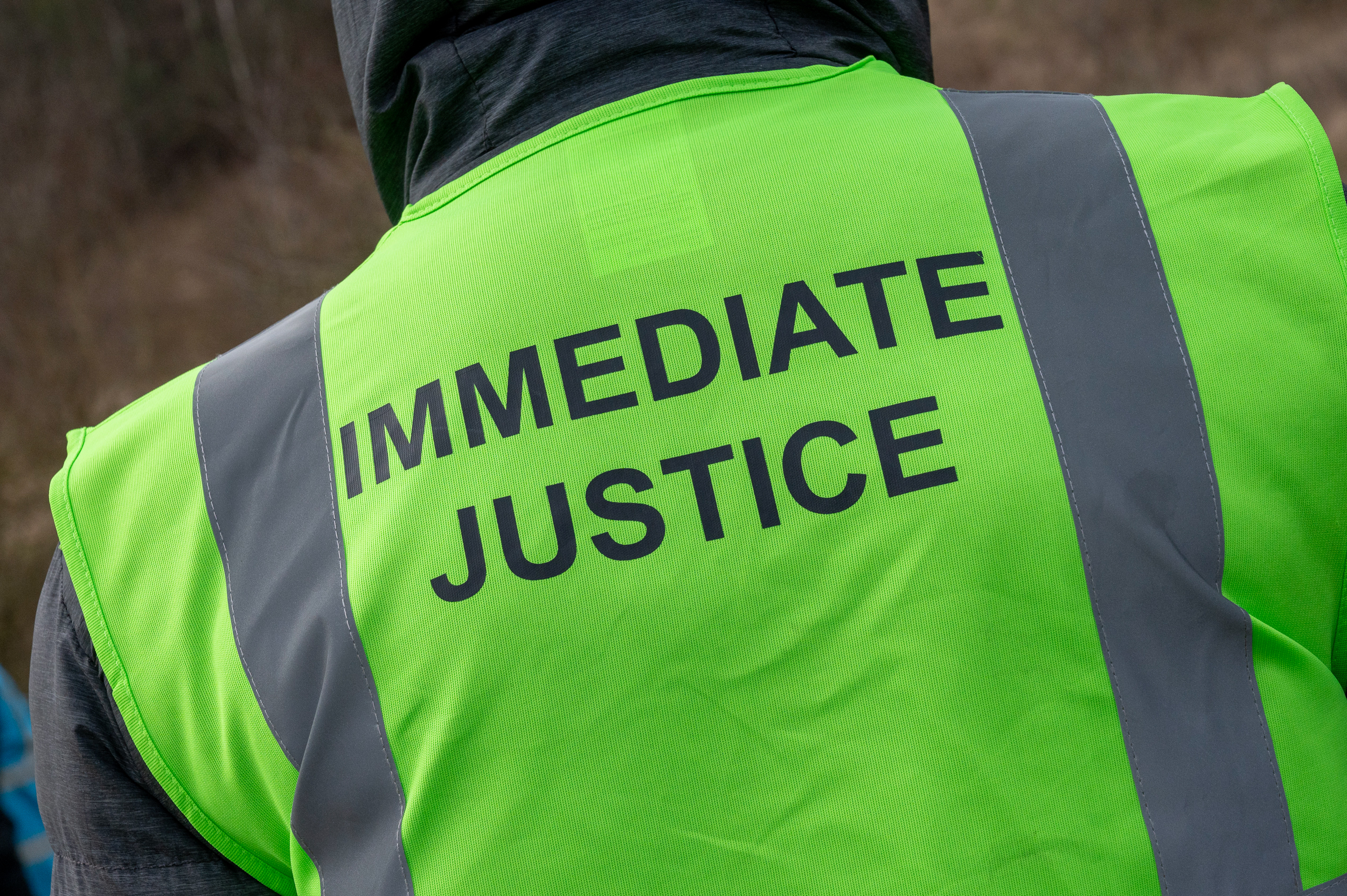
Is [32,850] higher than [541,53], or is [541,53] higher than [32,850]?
[541,53]

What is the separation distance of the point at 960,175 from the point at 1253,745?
0.46 meters

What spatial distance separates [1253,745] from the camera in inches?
28.4

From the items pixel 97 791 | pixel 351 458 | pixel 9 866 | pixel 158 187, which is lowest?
pixel 9 866

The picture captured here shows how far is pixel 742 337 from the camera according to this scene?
0.75m

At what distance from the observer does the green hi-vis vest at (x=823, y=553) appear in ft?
2.33

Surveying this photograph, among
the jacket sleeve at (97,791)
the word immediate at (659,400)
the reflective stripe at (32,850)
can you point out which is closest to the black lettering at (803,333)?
the word immediate at (659,400)

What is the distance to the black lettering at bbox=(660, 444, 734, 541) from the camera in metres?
0.73

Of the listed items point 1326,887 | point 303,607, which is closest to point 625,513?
point 303,607

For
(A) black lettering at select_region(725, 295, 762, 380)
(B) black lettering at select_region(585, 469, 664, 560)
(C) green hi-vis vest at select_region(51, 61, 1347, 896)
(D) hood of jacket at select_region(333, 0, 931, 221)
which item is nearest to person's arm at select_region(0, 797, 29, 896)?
(C) green hi-vis vest at select_region(51, 61, 1347, 896)

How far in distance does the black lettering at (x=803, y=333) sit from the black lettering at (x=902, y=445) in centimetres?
5

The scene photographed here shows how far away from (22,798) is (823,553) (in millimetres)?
2463

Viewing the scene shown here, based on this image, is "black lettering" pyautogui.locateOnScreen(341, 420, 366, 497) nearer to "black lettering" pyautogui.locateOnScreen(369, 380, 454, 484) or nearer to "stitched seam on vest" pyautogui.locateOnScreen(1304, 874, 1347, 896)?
"black lettering" pyautogui.locateOnScreen(369, 380, 454, 484)

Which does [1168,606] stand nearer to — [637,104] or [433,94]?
[637,104]

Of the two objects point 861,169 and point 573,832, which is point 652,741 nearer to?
point 573,832
